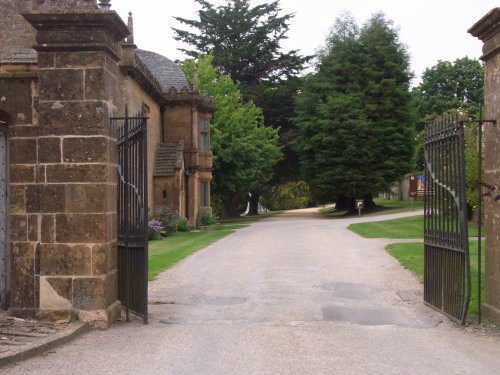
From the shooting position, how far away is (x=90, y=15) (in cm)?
809

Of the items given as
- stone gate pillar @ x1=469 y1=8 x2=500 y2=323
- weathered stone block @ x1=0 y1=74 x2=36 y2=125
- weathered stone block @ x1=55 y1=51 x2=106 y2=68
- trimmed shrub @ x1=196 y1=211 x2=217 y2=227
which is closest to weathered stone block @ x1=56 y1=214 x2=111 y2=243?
weathered stone block @ x1=0 y1=74 x2=36 y2=125

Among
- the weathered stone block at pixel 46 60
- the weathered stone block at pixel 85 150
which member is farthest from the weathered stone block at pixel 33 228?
the weathered stone block at pixel 46 60

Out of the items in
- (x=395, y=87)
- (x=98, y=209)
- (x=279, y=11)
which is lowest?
(x=98, y=209)

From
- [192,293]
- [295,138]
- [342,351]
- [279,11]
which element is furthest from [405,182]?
[342,351]

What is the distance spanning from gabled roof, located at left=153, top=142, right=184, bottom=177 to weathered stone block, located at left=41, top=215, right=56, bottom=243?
23.5 meters

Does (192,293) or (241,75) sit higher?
(241,75)

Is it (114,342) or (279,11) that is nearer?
(114,342)

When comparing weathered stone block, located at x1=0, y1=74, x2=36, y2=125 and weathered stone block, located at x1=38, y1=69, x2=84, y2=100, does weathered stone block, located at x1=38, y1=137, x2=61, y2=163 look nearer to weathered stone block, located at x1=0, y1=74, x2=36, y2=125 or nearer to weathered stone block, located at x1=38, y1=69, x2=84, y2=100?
weathered stone block, located at x1=0, y1=74, x2=36, y2=125

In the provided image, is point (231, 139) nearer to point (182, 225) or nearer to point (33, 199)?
point (182, 225)

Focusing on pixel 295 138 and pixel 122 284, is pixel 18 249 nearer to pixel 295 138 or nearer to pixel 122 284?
pixel 122 284

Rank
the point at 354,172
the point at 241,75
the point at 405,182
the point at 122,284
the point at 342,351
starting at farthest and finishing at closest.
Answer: the point at 405,182 → the point at 241,75 → the point at 354,172 → the point at 122,284 → the point at 342,351

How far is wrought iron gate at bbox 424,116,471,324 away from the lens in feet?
26.9

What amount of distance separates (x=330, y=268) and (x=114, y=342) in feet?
26.8

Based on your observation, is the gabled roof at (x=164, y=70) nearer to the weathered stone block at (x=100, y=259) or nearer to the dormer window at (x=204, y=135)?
the dormer window at (x=204, y=135)
